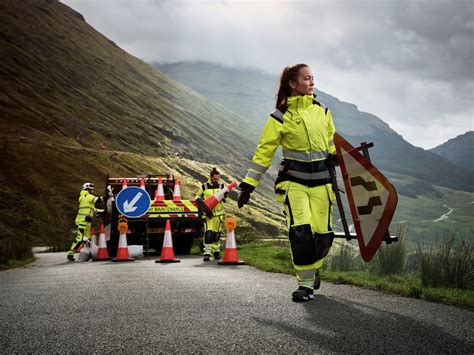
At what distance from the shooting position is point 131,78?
510 ft

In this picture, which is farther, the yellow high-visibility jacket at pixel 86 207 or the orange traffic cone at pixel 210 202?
the yellow high-visibility jacket at pixel 86 207

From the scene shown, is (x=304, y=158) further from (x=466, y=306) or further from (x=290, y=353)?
(x=290, y=353)

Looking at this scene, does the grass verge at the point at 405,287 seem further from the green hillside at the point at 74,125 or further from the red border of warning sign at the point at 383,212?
the green hillside at the point at 74,125

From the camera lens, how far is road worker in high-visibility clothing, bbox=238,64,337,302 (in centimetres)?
561

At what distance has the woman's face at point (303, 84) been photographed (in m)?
6.03

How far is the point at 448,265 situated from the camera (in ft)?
21.7

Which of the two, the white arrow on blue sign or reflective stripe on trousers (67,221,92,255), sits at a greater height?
the white arrow on blue sign

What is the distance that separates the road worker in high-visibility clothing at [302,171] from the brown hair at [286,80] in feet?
0.04

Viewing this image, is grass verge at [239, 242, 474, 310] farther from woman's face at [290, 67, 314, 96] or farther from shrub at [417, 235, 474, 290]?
woman's face at [290, 67, 314, 96]

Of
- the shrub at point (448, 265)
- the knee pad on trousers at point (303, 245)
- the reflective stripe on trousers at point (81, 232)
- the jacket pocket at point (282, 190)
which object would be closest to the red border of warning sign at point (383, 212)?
the knee pad on trousers at point (303, 245)

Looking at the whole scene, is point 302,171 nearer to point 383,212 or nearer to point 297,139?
point 297,139

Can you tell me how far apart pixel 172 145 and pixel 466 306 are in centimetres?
11311

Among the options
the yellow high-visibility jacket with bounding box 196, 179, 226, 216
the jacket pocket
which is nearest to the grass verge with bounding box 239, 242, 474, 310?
the jacket pocket

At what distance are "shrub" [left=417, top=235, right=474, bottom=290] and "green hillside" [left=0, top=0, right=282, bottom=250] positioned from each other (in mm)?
16181
